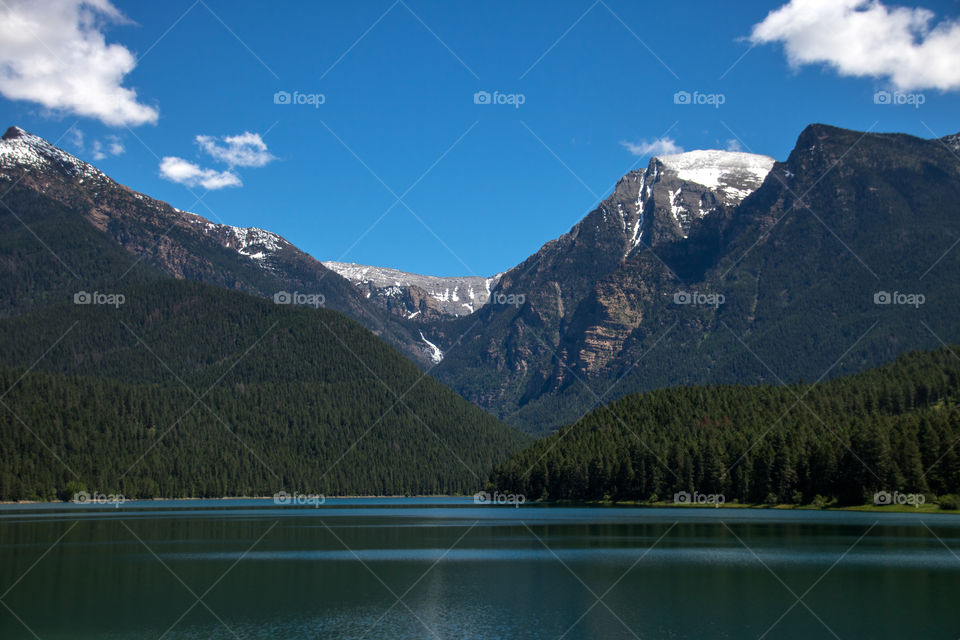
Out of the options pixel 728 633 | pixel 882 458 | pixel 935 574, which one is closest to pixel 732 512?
pixel 882 458

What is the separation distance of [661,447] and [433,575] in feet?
400

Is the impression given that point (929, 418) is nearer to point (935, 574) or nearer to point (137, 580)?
point (935, 574)

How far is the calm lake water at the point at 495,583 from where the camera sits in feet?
169

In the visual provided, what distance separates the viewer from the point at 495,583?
2736 inches
